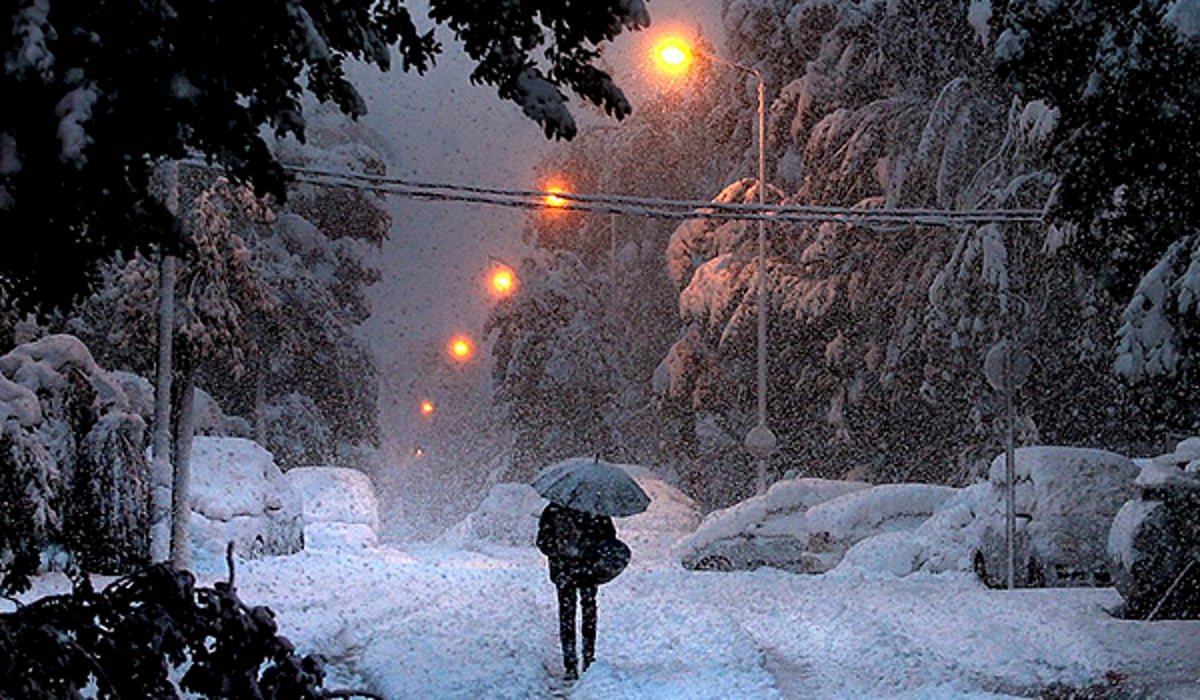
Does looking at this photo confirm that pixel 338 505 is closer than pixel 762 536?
No

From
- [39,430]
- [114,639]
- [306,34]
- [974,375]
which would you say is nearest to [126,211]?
[306,34]

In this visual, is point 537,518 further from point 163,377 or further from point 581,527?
point 581,527

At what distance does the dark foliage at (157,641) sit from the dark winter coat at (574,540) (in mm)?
7146

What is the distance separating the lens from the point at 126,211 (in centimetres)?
401

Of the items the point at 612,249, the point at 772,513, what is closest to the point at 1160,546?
the point at 772,513

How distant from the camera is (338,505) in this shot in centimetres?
2803

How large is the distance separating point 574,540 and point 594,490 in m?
0.52

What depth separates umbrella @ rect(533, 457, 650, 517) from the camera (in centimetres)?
1086

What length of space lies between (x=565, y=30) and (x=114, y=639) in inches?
90.6

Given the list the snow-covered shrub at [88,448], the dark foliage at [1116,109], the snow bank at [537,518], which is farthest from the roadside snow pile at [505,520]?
the dark foliage at [1116,109]

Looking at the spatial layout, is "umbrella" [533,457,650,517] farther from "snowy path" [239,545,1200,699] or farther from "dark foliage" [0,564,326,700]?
"dark foliage" [0,564,326,700]

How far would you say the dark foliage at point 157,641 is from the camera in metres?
3.71

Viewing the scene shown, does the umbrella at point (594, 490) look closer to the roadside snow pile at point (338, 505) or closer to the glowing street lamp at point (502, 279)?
the roadside snow pile at point (338, 505)

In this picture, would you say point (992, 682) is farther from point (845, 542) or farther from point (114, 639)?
point (845, 542)
